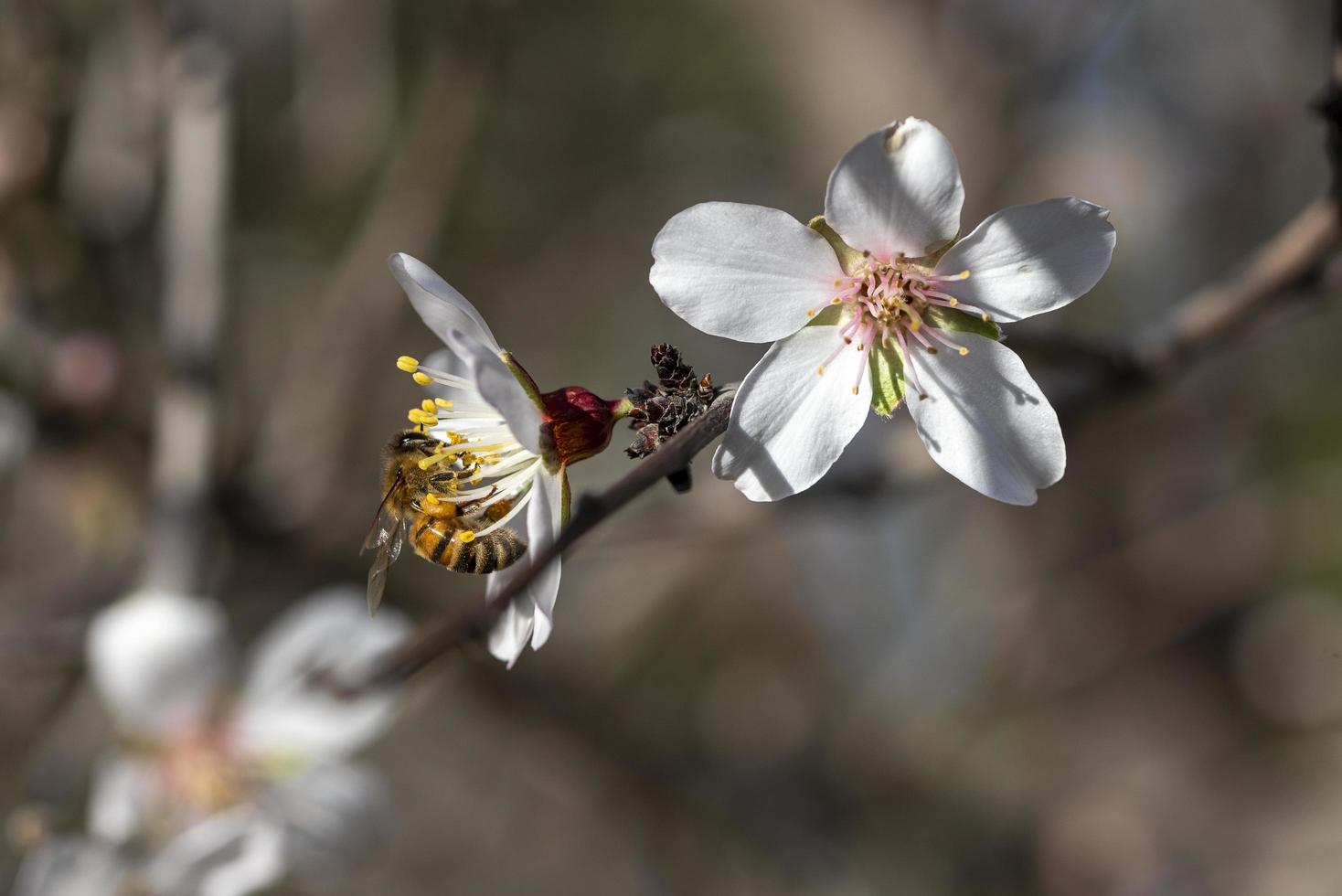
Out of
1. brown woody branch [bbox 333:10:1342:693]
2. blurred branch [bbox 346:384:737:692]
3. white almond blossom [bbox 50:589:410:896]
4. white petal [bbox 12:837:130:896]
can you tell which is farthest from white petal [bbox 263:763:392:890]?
blurred branch [bbox 346:384:737:692]

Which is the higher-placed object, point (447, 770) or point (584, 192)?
point (584, 192)

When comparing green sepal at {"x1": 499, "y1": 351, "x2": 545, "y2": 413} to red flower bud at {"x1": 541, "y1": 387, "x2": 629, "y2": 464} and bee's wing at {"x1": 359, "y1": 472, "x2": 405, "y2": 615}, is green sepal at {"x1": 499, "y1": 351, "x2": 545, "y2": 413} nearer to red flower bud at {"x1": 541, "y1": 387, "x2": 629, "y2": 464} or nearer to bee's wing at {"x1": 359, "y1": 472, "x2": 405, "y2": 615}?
red flower bud at {"x1": 541, "y1": 387, "x2": 629, "y2": 464}

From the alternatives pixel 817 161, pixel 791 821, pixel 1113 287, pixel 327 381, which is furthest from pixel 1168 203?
pixel 327 381

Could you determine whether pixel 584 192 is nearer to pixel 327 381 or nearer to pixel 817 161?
pixel 817 161

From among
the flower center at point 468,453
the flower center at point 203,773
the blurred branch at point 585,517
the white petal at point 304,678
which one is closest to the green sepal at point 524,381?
the flower center at point 468,453

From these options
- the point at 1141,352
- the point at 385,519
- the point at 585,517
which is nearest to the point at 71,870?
the point at 385,519
